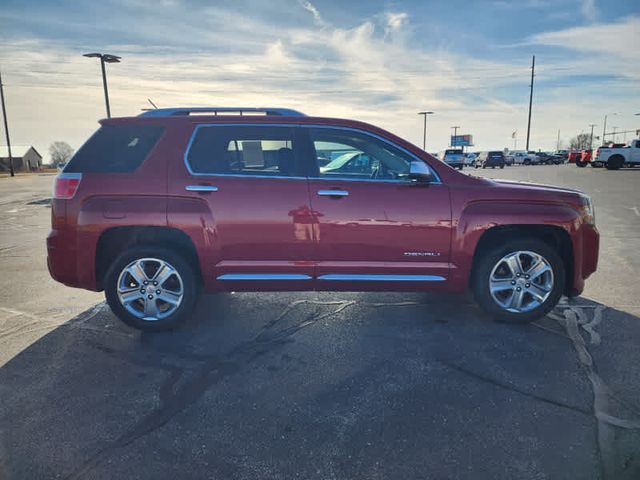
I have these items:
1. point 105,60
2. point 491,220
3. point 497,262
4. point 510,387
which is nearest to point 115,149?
point 491,220

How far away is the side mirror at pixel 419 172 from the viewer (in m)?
3.76

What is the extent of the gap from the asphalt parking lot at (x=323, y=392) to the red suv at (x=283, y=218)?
431mm

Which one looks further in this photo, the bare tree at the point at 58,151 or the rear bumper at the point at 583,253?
the bare tree at the point at 58,151

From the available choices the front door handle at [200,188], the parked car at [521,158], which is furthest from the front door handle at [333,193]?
the parked car at [521,158]

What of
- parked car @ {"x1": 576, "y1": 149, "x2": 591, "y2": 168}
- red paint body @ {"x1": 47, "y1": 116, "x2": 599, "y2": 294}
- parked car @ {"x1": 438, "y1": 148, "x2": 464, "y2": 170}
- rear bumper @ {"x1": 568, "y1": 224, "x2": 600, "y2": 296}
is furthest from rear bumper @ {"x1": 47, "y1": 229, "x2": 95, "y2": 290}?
parked car @ {"x1": 576, "y1": 149, "x2": 591, "y2": 168}

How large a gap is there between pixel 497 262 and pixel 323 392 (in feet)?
6.97

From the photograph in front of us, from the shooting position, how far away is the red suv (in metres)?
3.81

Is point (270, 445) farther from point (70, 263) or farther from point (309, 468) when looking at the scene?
point (70, 263)

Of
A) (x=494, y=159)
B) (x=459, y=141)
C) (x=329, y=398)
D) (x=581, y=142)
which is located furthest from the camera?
(x=581, y=142)

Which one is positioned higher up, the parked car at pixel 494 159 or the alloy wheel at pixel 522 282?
the parked car at pixel 494 159

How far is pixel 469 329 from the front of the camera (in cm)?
400

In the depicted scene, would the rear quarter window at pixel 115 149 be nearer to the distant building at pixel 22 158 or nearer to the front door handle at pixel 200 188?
the front door handle at pixel 200 188

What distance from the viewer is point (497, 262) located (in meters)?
4.03

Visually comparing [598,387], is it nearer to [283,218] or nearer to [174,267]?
[283,218]
